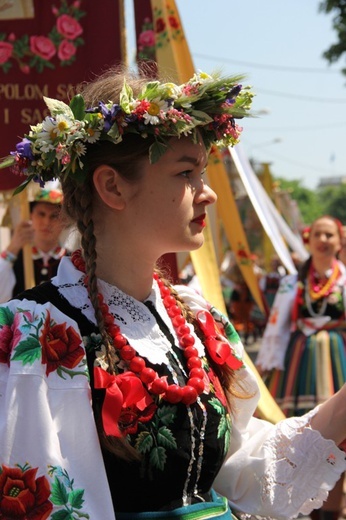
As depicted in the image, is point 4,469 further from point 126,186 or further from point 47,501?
point 126,186

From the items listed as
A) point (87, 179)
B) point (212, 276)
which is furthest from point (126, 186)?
point (212, 276)

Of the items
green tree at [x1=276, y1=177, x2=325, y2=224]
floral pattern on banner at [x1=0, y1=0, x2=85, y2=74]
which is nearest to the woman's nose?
floral pattern on banner at [x1=0, y1=0, x2=85, y2=74]

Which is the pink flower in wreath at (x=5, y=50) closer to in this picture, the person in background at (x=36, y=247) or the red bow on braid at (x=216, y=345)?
the person in background at (x=36, y=247)

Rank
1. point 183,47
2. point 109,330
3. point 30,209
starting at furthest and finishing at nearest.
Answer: point 30,209, point 183,47, point 109,330

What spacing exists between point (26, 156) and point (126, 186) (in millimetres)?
239

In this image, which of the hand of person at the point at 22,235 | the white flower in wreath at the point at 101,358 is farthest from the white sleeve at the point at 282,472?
the hand of person at the point at 22,235

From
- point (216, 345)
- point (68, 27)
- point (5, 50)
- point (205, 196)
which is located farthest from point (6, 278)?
point (205, 196)

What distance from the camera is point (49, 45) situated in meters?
3.93

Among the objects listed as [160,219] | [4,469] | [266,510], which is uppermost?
[160,219]

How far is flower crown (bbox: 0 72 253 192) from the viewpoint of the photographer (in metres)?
1.68

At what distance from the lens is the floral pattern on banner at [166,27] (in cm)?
405

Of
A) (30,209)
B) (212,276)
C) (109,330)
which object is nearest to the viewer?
(109,330)

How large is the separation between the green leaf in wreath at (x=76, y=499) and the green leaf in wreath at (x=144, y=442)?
0.16 meters

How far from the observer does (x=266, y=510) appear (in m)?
1.90
